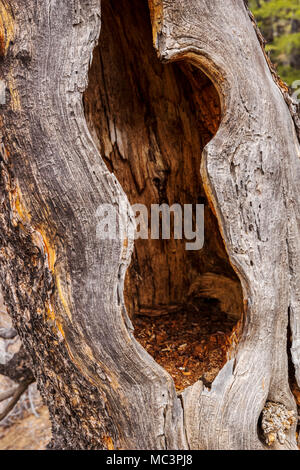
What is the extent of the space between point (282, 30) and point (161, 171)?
4.57 m

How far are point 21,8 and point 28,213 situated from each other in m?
Result: 0.71

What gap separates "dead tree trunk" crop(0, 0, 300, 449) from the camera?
128cm

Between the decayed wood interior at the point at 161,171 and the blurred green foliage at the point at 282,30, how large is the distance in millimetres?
1803

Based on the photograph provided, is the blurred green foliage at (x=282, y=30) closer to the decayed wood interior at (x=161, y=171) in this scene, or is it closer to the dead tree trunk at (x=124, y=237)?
the decayed wood interior at (x=161, y=171)

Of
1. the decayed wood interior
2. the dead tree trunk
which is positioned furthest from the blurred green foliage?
the dead tree trunk

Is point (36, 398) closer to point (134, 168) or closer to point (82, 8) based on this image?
point (134, 168)

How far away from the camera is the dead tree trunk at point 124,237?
4.20ft

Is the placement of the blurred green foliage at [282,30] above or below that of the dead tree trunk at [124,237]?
above

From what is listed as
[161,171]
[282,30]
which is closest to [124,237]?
[161,171]

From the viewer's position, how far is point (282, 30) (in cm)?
540

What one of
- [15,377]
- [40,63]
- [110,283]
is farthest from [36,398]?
[40,63]

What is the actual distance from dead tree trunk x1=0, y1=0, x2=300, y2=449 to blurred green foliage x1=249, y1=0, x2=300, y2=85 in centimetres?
225

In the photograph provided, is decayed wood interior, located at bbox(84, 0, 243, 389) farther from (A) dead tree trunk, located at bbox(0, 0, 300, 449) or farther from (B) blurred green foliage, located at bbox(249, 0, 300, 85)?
(B) blurred green foliage, located at bbox(249, 0, 300, 85)

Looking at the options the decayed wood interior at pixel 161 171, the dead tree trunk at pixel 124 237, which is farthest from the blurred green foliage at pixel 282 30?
the dead tree trunk at pixel 124 237
